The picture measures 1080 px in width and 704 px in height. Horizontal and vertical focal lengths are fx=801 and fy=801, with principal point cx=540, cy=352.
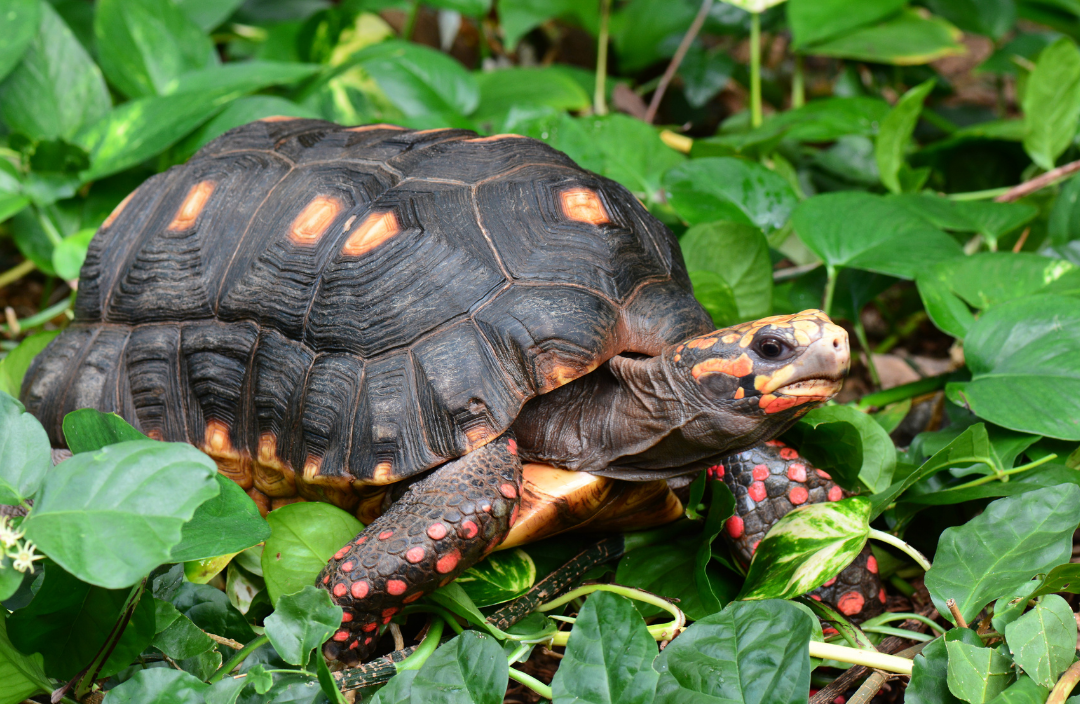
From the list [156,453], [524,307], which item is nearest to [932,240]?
[524,307]

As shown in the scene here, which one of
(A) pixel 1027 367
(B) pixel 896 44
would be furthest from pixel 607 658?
(B) pixel 896 44

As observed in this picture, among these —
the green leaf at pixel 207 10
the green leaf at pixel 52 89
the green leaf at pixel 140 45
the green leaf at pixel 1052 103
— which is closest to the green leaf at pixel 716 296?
the green leaf at pixel 1052 103

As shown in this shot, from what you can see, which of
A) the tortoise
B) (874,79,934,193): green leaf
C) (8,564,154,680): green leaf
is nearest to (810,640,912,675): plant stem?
the tortoise

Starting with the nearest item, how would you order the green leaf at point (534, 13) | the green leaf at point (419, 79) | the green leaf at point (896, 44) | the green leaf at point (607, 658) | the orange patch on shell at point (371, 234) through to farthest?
the green leaf at point (607, 658) < the orange patch on shell at point (371, 234) < the green leaf at point (419, 79) < the green leaf at point (896, 44) < the green leaf at point (534, 13)

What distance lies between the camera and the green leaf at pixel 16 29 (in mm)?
2998

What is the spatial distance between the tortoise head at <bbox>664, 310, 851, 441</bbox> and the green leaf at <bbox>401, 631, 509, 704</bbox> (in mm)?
692

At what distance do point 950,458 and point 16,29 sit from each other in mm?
3462

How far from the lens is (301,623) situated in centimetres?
137

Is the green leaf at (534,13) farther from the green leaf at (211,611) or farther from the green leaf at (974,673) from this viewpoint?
the green leaf at (974,673)

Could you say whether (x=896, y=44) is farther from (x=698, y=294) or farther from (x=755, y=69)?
(x=698, y=294)

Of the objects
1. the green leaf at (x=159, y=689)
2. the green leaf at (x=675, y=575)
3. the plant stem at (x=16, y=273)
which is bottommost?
the green leaf at (x=675, y=575)

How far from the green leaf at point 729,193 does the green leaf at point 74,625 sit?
1883mm

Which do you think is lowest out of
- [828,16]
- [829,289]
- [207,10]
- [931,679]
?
[931,679]

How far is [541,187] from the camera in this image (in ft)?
6.46
